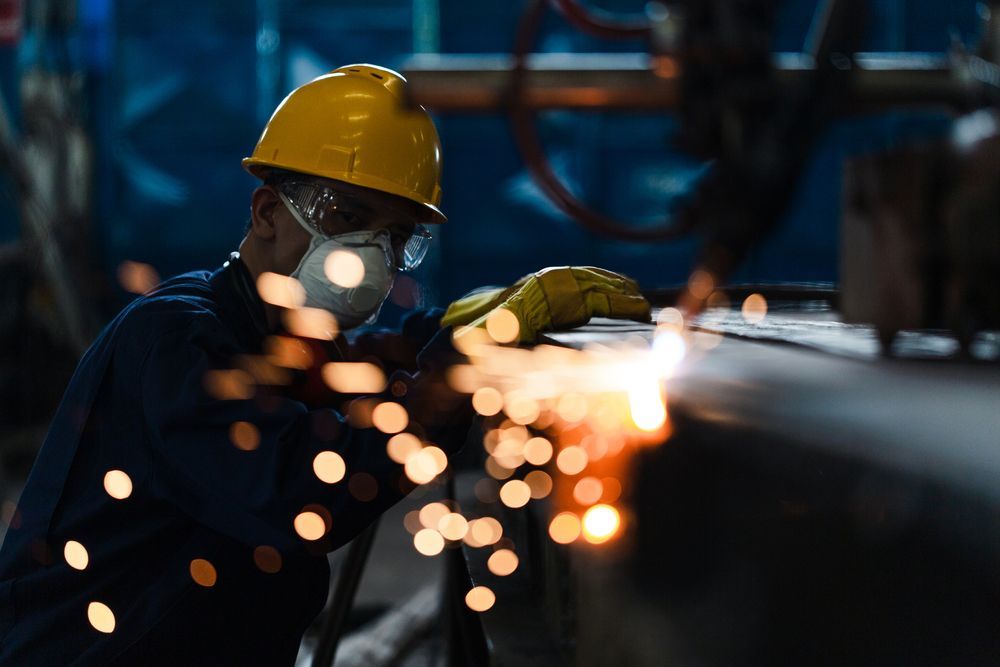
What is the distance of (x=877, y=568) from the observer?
0.53 meters

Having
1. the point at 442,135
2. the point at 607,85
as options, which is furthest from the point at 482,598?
the point at 442,135

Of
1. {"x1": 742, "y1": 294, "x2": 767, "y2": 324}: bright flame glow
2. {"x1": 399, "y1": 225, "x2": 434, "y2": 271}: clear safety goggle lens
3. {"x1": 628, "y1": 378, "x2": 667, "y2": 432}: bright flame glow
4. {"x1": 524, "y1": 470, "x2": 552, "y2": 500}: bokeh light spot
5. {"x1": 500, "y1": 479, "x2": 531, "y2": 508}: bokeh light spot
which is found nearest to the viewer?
{"x1": 628, "y1": 378, "x2": 667, "y2": 432}: bright flame glow

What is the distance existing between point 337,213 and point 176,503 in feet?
1.48

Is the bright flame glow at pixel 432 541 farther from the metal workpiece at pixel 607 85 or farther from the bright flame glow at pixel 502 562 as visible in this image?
the metal workpiece at pixel 607 85

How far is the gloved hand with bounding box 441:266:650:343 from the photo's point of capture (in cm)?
128

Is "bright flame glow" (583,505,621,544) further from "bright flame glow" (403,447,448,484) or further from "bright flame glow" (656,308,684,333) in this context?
"bright flame glow" (656,308,684,333)

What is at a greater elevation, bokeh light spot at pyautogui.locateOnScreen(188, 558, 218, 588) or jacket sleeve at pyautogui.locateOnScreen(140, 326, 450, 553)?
jacket sleeve at pyautogui.locateOnScreen(140, 326, 450, 553)

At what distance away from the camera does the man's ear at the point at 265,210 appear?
135 centimetres

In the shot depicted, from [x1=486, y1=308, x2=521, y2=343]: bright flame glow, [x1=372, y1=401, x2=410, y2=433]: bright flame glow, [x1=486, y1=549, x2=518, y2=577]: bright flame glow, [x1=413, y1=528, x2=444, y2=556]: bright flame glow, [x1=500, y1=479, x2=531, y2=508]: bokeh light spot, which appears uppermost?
[x1=486, y1=308, x2=521, y2=343]: bright flame glow

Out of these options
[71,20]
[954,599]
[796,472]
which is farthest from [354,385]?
[71,20]

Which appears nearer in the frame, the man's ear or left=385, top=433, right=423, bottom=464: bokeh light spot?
left=385, top=433, right=423, bottom=464: bokeh light spot

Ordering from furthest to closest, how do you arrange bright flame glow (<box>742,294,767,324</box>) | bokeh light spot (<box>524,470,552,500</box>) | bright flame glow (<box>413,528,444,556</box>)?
1. bright flame glow (<box>413,528,444,556</box>)
2. bright flame glow (<box>742,294,767,324</box>)
3. bokeh light spot (<box>524,470,552,500</box>)

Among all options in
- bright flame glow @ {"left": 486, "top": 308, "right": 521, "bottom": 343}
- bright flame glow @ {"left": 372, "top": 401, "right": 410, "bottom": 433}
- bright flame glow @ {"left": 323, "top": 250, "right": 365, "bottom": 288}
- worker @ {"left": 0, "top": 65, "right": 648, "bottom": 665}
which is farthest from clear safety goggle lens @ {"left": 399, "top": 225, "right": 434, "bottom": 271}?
bright flame glow @ {"left": 372, "top": 401, "right": 410, "bottom": 433}

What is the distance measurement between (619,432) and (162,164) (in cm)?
515
